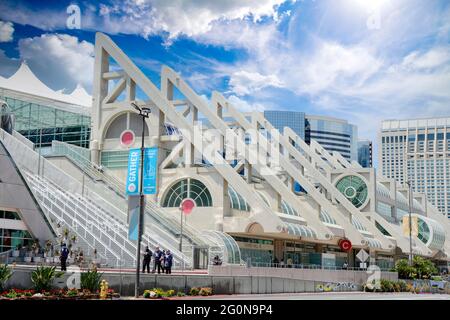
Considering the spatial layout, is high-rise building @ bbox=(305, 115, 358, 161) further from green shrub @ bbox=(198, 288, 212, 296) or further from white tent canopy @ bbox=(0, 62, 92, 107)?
green shrub @ bbox=(198, 288, 212, 296)

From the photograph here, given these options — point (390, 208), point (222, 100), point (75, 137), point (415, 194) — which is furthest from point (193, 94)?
point (415, 194)

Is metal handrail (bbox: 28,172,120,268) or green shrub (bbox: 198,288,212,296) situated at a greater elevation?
metal handrail (bbox: 28,172,120,268)

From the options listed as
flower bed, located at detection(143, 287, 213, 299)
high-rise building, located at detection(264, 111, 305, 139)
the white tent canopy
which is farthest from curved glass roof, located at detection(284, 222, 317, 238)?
high-rise building, located at detection(264, 111, 305, 139)

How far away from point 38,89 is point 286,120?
53.2m

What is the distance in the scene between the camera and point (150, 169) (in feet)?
94.8

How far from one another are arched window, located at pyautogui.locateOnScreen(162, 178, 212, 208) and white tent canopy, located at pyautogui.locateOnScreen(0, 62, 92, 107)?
49.9ft

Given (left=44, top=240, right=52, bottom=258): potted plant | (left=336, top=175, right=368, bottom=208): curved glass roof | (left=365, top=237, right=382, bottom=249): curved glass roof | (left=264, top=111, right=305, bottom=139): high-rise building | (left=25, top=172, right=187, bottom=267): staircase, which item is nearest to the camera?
(left=44, top=240, right=52, bottom=258): potted plant

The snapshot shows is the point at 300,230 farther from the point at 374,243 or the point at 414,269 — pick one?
the point at 374,243

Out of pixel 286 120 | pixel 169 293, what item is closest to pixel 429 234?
pixel 286 120

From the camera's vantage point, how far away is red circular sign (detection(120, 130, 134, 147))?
61969 mm

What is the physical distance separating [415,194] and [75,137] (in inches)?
2366

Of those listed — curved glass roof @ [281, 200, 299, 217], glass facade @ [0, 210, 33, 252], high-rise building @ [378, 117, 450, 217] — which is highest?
high-rise building @ [378, 117, 450, 217]

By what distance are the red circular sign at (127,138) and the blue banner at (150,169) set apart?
3311cm

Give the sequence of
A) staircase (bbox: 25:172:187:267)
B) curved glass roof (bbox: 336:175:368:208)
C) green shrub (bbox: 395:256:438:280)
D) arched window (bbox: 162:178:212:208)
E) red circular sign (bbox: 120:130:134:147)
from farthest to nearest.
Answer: curved glass roof (bbox: 336:175:368:208) → red circular sign (bbox: 120:130:134:147) → arched window (bbox: 162:178:212:208) → green shrub (bbox: 395:256:438:280) → staircase (bbox: 25:172:187:267)
